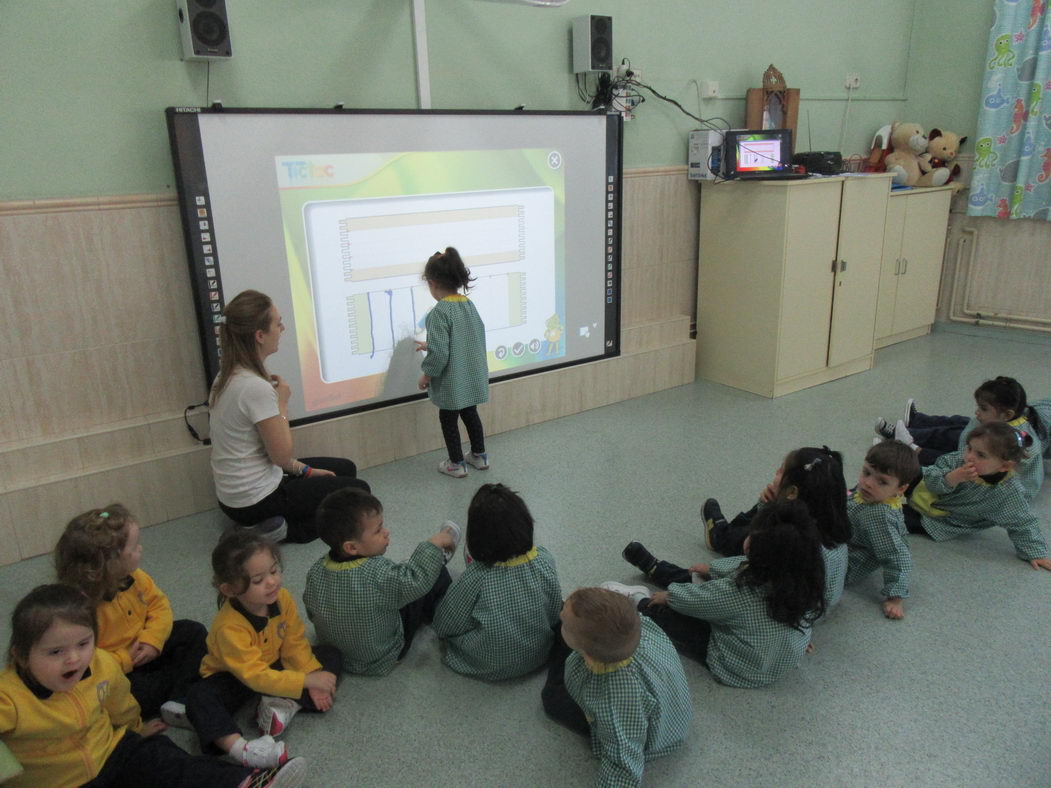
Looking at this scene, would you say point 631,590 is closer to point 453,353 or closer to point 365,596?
point 365,596

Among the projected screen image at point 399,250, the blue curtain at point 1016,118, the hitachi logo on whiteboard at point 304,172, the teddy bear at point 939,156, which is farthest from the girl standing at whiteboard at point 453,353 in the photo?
the blue curtain at point 1016,118

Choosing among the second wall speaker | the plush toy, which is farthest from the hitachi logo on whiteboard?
the plush toy

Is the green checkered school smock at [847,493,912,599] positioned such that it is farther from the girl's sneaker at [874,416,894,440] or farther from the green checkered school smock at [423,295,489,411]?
the green checkered school smock at [423,295,489,411]

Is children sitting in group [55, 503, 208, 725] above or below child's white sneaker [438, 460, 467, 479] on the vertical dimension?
above

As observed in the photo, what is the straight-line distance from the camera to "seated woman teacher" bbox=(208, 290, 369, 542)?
2.54 m

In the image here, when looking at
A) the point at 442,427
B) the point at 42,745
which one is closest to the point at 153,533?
the point at 442,427

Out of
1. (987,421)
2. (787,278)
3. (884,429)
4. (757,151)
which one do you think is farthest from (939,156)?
(987,421)

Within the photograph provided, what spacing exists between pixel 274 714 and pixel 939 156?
5.39m

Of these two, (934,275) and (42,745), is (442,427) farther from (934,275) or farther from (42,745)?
(934,275)

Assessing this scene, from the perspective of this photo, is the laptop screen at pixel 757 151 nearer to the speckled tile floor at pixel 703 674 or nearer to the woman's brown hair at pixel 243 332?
the speckled tile floor at pixel 703 674

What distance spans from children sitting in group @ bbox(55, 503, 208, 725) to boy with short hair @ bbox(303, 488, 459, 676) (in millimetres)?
356

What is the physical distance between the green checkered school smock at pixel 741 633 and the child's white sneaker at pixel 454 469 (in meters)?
1.48

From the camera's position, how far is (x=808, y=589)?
1.88 meters

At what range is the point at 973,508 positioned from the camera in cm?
266
